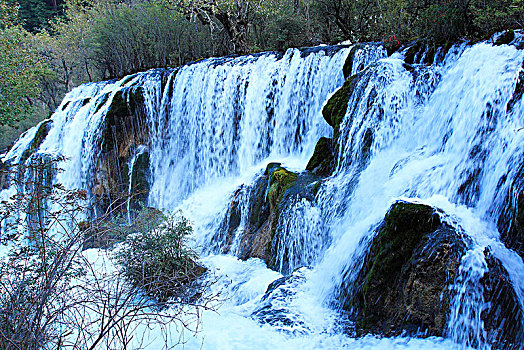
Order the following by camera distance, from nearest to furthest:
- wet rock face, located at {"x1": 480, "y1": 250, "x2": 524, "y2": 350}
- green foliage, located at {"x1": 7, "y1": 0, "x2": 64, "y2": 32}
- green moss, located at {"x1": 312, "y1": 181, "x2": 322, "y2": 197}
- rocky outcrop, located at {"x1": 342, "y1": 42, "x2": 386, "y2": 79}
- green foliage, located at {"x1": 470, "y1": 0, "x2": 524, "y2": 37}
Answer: wet rock face, located at {"x1": 480, "y1": 250, "x2": 524, "y2": 350} → green moss, located at {"x1": 312, "y1": 181, "x2": 322, "y2": 197} → green foliage, located at {"x1": 470, "y1": 0, "x2": 524, "y2": 37} → rocky outcrop, located at {"x1": 342, "y1": 42, "x2": 386, "y2": 79} → green foliage, located at {"x1": 7, "y1": 0, "x2": 64, "y2": 32}

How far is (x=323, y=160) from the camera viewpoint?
8.23m

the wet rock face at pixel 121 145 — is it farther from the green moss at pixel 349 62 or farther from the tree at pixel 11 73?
the tree at pixel 11 73

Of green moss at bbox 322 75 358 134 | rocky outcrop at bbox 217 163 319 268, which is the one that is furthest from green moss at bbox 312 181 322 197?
green moss at bbox 322 75 358 134

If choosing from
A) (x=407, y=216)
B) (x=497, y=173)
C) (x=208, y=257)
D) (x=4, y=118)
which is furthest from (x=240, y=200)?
(x=4, y=118)

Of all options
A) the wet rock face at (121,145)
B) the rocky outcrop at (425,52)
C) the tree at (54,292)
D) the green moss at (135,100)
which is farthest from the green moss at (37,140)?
the rocky outcrop at (425,52)

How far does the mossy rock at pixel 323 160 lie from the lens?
7.95m

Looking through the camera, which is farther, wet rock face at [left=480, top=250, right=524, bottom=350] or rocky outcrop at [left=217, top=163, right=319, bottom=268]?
rocky outcrop at [left=217, top=163, right=319, bottom=268]

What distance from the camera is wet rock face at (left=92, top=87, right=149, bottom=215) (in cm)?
1334

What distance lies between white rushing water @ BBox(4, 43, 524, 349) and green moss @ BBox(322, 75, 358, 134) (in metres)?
0.23

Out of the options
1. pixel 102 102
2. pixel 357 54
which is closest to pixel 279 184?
pixel 357 54

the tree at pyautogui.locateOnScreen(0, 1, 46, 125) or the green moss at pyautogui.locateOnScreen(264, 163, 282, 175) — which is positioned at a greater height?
the tree at pyautogui.locateOnScreen(0, 1, 46, 125)

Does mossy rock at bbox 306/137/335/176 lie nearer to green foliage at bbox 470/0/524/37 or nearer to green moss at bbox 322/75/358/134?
green moss at bbox 322/75/358/134

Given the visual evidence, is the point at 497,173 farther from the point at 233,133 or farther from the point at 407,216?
the point at 233,133

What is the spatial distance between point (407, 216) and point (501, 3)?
668 cm
